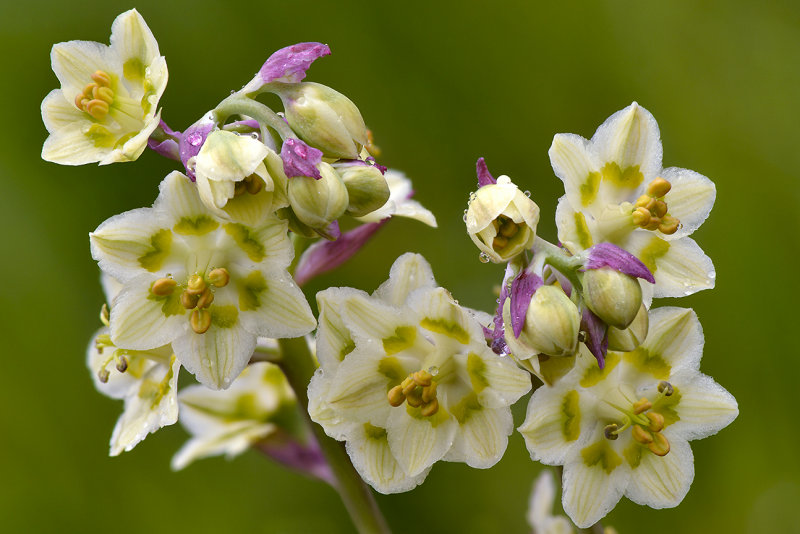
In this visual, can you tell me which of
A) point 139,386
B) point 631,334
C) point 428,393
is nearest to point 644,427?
point 631,334

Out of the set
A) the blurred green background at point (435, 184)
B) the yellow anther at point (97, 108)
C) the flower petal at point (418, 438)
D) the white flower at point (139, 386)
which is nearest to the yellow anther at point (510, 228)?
the flower petal at point (418, 438)

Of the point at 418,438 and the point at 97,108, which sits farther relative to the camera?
the point at 97,108

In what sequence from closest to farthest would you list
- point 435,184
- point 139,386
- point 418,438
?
point 418,438 < point 139,386 < point 435,184

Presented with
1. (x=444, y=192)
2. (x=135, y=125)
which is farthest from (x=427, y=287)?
(x=444, y=192)

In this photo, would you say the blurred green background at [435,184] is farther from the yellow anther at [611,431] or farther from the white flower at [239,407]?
the yellow anther at [611,431]

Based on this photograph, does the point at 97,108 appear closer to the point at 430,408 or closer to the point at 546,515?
the point at 430,408

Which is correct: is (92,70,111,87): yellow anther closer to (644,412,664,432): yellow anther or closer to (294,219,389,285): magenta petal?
(294,219,389,285): magenta petal
